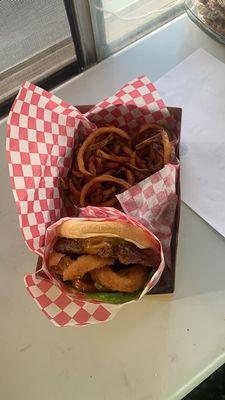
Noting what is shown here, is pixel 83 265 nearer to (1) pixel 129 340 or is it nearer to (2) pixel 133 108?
(1) pixel 129 340

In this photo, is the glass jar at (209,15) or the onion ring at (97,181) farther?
the glass jar at (209,15)

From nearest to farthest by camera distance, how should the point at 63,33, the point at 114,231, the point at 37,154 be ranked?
the point at 114,231 → the point at 37,154 → the point at 63,33

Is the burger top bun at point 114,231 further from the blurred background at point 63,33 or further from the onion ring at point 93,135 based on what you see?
the blurred background at point 63,33

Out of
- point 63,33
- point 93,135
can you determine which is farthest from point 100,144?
point 63,33

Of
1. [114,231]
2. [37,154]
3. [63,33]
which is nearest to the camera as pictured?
[114,231]

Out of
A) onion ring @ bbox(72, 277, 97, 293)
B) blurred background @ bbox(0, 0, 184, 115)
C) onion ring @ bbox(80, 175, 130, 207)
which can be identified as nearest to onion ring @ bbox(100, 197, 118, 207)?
onion ring @ bbox(80, 175, 130, 207)

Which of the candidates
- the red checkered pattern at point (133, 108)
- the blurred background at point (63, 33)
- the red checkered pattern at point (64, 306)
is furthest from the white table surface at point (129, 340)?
the blurred background at point (63, 33)
